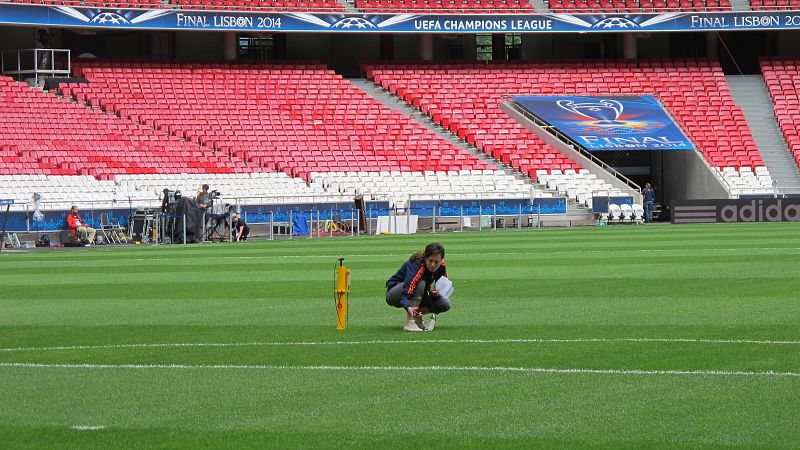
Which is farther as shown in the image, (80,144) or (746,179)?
(746,179)

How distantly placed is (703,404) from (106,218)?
107ft

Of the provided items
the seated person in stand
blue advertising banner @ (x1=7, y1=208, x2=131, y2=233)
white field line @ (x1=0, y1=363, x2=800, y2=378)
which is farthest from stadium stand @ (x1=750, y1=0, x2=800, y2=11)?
white field line @ (x1=0, y1=363, x2=800, y2=378)

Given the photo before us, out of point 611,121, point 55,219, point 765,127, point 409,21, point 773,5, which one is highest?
point 773,5

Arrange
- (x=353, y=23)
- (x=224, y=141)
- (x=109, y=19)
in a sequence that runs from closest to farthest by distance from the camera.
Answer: (x=224, y=141) → (x=109, y=19) → (x=353, y=23)

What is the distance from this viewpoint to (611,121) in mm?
58656

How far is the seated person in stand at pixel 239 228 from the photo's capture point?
3956 cm

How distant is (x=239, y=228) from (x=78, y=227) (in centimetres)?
481

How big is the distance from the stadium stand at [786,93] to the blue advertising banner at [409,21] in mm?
2490

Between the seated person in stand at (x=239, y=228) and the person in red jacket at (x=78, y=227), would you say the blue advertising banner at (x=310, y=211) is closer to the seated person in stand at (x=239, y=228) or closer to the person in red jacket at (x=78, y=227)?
the seated person in stand at (x=239, y=228)

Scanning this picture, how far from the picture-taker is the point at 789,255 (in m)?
25.4

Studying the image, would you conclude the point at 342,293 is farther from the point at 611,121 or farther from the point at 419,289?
the point at 611,121

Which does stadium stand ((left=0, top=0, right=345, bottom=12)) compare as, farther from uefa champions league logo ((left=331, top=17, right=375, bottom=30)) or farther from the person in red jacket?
the person in red jacket

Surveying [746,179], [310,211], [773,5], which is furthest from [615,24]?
[310,211]

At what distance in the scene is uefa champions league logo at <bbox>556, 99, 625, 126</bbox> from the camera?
193 ft
